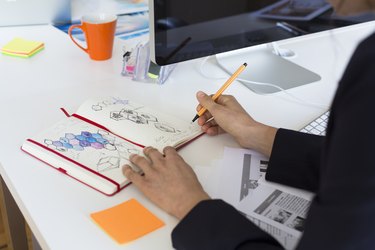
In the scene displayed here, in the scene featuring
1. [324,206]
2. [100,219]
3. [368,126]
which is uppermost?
[368,126]

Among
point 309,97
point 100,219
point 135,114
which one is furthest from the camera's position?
point 309,97

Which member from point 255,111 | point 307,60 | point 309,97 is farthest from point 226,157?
point 307,60

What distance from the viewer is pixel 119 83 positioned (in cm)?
109

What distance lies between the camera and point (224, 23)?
3.29 feet

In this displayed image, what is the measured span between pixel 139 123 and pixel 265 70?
430 millimetres

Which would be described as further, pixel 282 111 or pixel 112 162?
pixel 282 111

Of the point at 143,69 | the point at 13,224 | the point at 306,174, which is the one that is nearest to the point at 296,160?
the point at 306,174

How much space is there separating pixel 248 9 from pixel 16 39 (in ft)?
2.17

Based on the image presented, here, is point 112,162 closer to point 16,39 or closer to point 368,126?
point 368,126

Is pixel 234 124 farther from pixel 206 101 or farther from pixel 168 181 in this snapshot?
pixel 168 181

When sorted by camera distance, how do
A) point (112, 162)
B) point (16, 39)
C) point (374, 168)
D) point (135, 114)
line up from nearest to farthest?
point (374, 168) < point (112, 162) < point (135, 114) < point (16, 39)

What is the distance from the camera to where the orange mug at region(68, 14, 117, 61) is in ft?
3.78

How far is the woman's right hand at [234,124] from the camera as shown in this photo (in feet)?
2.82

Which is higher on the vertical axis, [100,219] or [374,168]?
[374,168]
